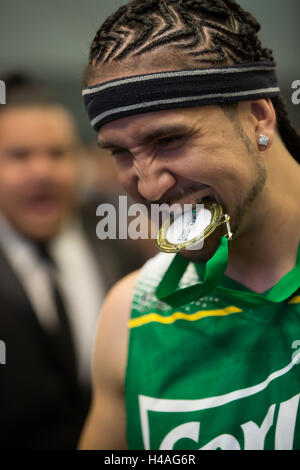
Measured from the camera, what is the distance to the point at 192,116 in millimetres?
1354

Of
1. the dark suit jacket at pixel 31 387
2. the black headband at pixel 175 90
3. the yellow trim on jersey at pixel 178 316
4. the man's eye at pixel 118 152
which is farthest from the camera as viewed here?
the dark suit jacket at pixel 31 387

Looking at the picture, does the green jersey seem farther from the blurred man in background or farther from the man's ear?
the blurred man in background

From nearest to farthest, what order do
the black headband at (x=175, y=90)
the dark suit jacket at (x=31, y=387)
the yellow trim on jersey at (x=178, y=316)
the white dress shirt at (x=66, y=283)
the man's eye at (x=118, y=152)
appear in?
the black headband at (x=175, y=90) → the man's eye at (x=118, y=152) → the yellow trim on jersey at (x=178, y=316) → the dark suit jacket at (x=31, y=387) → the white dress shirt at (x=66, y=283)

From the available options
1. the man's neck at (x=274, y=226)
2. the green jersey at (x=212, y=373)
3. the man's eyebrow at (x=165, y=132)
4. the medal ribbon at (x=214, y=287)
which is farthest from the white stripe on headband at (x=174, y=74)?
the green jersey at (x=212, y=373)

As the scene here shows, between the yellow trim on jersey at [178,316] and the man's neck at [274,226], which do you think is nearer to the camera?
the man's neck at [274,226]

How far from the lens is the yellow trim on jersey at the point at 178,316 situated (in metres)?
1.58

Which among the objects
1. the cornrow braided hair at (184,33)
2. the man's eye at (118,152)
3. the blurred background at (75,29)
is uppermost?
the blurred background at (75,29)

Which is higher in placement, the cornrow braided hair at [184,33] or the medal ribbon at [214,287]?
the cornrow braided hair at [184,33]

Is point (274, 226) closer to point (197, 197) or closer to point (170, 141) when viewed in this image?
point (197, 197)

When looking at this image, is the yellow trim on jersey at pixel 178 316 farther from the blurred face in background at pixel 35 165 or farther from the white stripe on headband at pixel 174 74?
the blurred face in background at pixel 35 165

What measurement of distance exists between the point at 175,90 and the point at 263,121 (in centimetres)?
26

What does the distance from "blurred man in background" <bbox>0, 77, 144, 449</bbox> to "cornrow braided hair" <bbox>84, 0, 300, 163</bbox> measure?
1715mm

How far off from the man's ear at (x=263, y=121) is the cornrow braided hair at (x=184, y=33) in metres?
0.11

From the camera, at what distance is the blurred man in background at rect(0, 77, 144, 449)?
2.68 meters
